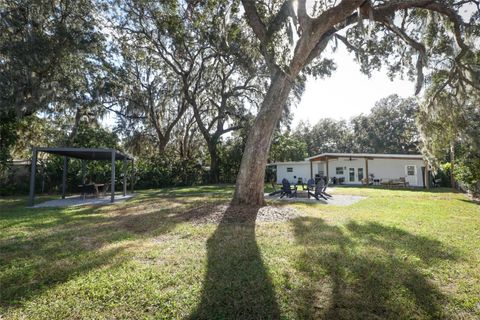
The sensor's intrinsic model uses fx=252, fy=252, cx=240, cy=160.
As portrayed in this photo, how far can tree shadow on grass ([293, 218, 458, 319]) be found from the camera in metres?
2.51

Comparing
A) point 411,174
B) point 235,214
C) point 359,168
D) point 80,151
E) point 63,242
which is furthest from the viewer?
point 359,168

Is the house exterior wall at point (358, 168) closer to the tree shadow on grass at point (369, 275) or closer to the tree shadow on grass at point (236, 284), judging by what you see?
the tree shadow on grass at point (369, 275)

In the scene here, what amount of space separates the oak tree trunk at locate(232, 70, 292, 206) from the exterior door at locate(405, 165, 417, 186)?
20294 mm

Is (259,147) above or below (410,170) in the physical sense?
above

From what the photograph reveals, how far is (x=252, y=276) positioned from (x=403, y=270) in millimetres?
2066

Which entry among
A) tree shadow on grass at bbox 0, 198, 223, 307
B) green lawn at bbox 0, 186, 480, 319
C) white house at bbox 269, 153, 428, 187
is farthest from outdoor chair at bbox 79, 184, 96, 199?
white house at bbox 269, 153, 428, 187

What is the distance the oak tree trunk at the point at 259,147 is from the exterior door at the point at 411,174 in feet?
66.6

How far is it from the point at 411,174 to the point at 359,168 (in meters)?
4.26

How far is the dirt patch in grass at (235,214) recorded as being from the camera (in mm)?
6594

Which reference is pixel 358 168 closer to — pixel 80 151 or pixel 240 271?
pixel 80 151

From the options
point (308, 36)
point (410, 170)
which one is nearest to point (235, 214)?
point (308, 36)

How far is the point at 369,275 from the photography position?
10.7 ft

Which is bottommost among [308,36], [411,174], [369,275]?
[369,275]

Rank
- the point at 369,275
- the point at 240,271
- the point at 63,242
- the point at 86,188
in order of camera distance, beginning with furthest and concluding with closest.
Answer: the point at 86,188 → the point at 63,242 → the point at 240,271 → the point at 369,275
